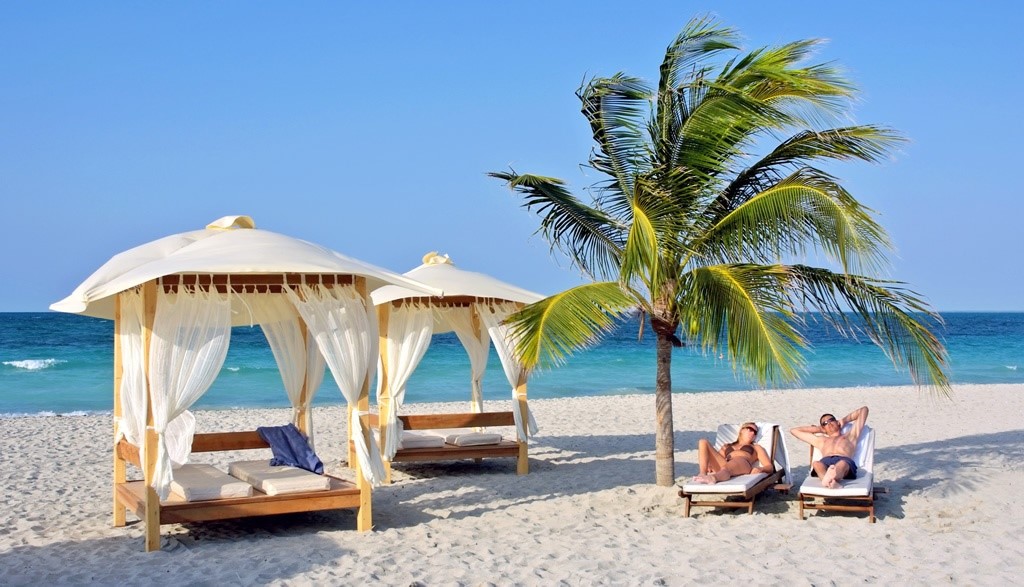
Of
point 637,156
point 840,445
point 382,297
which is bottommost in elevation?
point 840,445

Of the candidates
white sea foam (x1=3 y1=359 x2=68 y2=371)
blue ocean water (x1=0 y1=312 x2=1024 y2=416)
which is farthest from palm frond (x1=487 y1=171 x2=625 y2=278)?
white sea foam (x1=3 y1=359 x2=68 y2=371)

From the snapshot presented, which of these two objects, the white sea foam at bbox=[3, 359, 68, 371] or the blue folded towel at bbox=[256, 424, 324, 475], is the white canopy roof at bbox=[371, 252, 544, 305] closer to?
the blue folded towel at bbox=[256, 424, 324, 475]

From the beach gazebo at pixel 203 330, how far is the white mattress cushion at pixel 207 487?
0.07m

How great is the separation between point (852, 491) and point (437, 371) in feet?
82.5

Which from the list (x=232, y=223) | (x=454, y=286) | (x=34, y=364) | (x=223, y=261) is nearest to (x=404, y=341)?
(x=454, y=286)

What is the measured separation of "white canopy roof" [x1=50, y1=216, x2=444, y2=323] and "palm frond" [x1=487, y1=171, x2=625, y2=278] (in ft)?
4.29

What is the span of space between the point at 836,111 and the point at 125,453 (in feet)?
19.3

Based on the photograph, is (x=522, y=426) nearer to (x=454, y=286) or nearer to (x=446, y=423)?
(x=446, y=423)

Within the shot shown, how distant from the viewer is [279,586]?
5051 mm

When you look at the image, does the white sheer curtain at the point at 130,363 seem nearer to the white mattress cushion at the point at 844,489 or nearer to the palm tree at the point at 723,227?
the palm tree at the point at 723,227

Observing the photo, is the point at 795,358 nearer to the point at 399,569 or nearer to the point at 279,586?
the point at 399,569

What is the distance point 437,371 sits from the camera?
102 ft

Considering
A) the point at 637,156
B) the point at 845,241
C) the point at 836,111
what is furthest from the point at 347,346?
the point at 836,111

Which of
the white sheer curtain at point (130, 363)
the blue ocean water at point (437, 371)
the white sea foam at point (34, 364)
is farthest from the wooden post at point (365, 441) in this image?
the white sea foam at point (34, 364)
